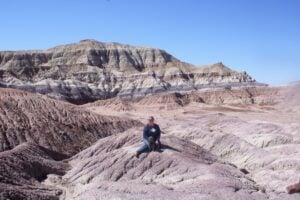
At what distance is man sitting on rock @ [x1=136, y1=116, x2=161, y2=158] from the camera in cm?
2606

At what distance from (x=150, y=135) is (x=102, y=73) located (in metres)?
126

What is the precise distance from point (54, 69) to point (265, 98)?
56.0 metres

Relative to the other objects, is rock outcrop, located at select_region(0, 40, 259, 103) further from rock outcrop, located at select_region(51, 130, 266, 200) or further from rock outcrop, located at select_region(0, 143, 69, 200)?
rock outcrop, located at select_region(51, 130, 266, 200)

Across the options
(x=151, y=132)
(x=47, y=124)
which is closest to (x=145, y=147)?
(x=151, y=132)

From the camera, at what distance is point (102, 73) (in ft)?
495

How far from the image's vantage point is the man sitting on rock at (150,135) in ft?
85.5

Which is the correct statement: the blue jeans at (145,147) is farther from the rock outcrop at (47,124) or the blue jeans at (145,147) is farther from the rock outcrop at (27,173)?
the rock outcrop at (47,124)

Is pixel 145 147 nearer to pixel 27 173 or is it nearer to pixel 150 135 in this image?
pixel 150 135

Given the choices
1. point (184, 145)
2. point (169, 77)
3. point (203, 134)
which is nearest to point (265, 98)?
point (169, 77)

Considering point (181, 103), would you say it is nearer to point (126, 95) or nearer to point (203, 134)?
point (126, 95)

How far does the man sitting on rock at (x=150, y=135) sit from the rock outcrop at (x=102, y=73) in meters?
99.4

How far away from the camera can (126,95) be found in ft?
461

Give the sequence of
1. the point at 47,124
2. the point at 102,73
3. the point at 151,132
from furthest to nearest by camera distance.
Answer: the point at 102,73 → the point at 47,124 → the point at 151,132

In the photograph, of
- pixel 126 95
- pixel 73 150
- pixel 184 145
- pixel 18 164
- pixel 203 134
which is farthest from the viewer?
pixel 126 95
